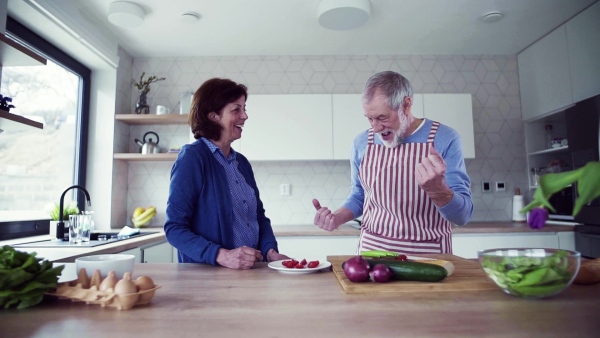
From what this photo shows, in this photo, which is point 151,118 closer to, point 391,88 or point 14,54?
point 14,54

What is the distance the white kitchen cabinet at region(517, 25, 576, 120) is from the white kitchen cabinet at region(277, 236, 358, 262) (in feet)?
6.60

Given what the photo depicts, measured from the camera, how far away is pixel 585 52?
2.90 metres

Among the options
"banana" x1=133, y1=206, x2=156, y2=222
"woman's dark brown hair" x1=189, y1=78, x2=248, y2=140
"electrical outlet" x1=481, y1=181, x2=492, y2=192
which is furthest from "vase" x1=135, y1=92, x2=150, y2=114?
"electrical outlet" x1=481, y1=181, x2=492, y2=192

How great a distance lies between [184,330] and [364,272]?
1.59 ft

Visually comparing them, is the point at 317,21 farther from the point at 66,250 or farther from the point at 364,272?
the point at 364,272

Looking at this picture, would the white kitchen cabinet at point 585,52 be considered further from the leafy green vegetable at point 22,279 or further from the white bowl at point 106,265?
the leafy green vegetable at point 22,279

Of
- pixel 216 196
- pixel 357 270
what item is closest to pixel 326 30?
pixel 216 196

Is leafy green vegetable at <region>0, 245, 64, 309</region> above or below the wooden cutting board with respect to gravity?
above

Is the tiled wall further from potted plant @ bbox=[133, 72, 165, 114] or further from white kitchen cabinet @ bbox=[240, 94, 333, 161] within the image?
white kitchen cabinet @ bbox=[240, 94, 333, 161]

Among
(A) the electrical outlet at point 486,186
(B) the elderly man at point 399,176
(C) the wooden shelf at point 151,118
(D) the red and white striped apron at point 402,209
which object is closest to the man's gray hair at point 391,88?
(B) the elderly man at point 399,176

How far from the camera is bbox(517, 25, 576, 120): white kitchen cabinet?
3.12 metres

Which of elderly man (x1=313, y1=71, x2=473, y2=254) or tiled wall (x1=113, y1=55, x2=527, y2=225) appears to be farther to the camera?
tiled wall (x1=113, y1=55, x2=527, y2=225)

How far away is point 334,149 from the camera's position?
3.32 metres

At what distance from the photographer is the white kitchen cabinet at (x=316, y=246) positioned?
294 centimetres
